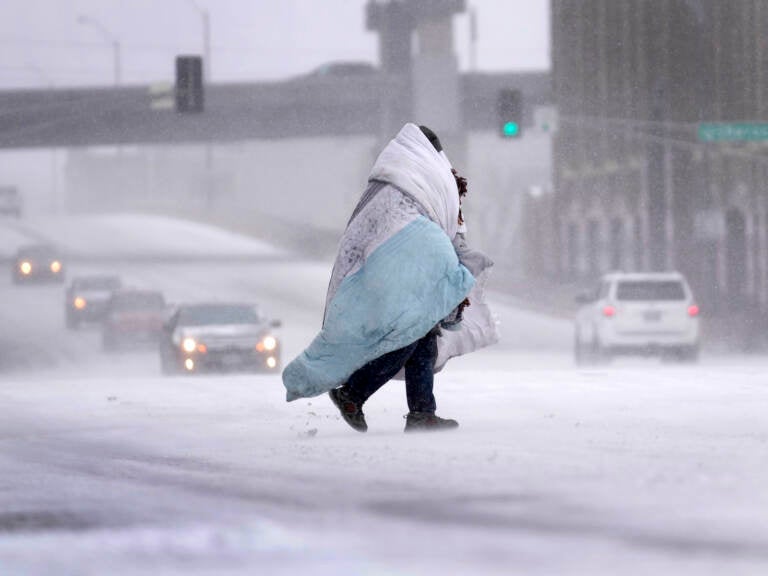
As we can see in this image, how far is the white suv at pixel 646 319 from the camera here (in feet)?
100

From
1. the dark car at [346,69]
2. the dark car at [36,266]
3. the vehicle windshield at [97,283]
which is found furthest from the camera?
the dark car at [346,69]

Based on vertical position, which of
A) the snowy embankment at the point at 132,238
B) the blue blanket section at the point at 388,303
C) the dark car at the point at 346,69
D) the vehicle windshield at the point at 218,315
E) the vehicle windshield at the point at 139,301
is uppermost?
the dark car at the point at 346,69

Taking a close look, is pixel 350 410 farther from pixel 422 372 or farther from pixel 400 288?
pixel 400 288

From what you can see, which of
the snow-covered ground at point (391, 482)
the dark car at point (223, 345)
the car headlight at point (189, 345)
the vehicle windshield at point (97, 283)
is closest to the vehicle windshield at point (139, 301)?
the vehicle windshield at point (97, 283)

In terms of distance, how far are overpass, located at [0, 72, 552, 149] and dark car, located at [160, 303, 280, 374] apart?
179ft

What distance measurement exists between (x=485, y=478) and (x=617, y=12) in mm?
73187

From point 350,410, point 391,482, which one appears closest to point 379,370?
point 350,410

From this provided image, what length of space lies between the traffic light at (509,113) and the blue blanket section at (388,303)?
104 ft

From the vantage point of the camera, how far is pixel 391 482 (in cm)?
706

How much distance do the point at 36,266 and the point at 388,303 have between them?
5786cm

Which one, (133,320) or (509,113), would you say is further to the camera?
(133,320)

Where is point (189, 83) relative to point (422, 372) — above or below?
above

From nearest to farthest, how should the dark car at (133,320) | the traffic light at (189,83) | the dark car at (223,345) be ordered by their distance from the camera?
the dark car at (223,345), the traffic light at (189,83), the dark car at (133,320)

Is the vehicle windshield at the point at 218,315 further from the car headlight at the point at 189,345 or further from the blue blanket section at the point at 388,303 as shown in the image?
the blue blanket section at the point at 388,303
